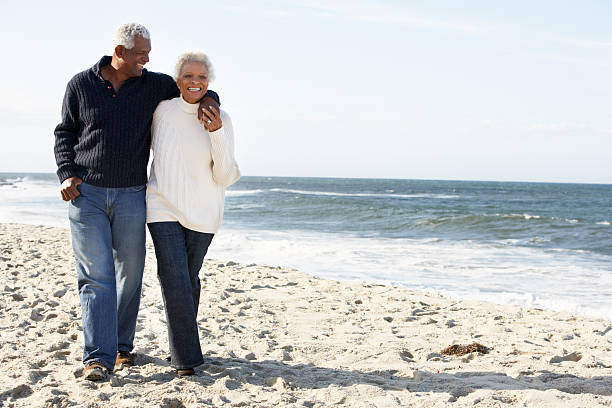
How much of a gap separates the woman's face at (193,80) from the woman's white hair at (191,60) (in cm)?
2

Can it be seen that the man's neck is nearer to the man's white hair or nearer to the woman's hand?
the man's white hair

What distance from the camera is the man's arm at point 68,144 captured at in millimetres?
2959

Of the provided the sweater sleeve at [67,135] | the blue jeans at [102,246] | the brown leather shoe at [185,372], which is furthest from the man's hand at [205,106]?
the brown leather shoe at [185,372]

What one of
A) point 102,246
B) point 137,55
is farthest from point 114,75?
point 102,246

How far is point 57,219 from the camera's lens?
16.0 m

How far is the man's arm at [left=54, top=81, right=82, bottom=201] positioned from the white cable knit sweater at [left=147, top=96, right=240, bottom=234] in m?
0.40

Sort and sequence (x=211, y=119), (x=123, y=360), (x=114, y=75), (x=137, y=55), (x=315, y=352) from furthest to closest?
(x=315, y=352) < (x=123, y=360) < (x=114, y=75) < (x=137, y=55) < (x=211, y=119)

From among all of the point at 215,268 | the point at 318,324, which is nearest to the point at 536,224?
the point at 215,268

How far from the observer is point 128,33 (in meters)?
2.91

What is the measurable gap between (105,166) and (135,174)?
0.16m

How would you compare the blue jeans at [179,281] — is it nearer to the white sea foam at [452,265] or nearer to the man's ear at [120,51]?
the man's ear at [120,51]

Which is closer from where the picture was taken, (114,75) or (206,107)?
Result: (206,107)

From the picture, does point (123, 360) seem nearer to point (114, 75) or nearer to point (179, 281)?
point (179, 281)

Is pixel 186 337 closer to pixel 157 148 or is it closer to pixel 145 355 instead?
pixel 145 355
